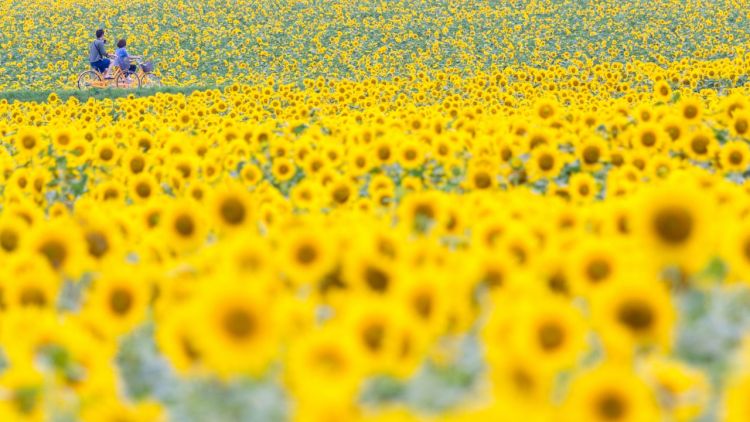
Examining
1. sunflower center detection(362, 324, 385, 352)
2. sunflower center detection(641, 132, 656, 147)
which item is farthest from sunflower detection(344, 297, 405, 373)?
sunflower center detection(641, 132, 656, 147)

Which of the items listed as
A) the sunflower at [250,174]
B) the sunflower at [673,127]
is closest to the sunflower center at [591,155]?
the sunflower at [673,127]

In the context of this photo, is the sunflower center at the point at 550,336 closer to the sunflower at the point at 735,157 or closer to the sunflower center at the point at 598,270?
the sunflower center at the point at 598,270

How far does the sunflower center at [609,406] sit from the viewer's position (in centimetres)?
192

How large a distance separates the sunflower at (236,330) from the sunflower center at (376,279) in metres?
0.54

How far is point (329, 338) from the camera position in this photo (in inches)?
88.6

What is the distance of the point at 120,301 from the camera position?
2.90 m

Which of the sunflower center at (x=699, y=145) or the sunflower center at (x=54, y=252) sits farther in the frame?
the sunflower center at (x=699, y=145)

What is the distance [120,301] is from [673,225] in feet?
6.75

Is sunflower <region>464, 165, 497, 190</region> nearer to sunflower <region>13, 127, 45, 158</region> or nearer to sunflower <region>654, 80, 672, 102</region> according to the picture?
sunflower <region>13, 127, 45, 158</region>

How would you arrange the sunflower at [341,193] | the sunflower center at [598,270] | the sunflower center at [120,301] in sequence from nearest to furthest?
the sunflower center at [598,270]
the sunflower center at [120,301]
the sunflower at [341,193]

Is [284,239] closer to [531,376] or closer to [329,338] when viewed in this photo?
[329,338]

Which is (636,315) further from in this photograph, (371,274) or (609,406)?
(371,274)

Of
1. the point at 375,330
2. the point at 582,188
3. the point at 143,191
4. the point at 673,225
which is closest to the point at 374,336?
the point at 375,330

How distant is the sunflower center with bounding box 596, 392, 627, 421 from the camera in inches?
75.4
